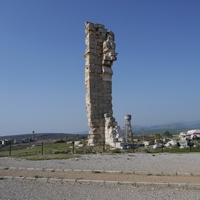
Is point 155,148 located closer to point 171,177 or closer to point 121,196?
point 171,177

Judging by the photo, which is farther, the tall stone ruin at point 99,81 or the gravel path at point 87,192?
the tall stone ruin at point 99,81

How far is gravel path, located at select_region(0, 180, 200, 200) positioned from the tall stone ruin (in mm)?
12291

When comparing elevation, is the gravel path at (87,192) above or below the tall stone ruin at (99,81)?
below

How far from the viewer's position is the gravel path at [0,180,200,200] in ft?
21.8

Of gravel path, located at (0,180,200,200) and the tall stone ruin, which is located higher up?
the tall stone ruin

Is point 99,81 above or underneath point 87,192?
above

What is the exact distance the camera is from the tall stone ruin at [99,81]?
20625mm

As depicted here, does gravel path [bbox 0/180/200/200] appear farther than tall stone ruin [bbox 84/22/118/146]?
No

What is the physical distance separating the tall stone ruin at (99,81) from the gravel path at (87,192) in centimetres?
1229

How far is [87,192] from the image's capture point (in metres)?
7.20

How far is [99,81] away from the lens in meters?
21.4

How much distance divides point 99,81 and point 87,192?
1472cm

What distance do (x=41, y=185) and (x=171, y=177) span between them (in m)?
4.05

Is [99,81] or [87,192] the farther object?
[99,81]
